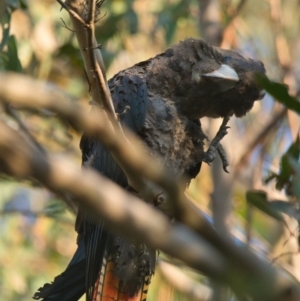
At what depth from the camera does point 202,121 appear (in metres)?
4.63

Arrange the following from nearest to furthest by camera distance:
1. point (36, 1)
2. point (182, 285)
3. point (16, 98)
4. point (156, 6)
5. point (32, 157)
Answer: point (32, 157) → point (16, 98) → point (182, 285) → point (36, 1) → point (156, 6)

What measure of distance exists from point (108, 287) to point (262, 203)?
2.53 feet

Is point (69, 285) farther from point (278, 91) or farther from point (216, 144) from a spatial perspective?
point (278, 91)

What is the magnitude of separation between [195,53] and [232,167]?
1250 mm

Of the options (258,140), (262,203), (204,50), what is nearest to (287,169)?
(262,203)

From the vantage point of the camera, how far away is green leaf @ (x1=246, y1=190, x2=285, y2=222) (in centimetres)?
232

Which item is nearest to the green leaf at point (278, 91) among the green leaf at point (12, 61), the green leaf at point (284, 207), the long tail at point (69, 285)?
the green leaf at point (284, 207)

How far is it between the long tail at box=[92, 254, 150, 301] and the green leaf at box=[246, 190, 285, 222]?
72 centimetres

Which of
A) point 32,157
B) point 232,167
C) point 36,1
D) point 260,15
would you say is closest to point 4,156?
point 32,157

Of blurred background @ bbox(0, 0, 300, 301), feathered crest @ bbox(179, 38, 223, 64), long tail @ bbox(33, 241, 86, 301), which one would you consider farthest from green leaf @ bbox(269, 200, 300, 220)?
blurred background @ bbox(0, 0, 300, 301)

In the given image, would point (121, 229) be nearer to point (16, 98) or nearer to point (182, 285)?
point (16, 98)

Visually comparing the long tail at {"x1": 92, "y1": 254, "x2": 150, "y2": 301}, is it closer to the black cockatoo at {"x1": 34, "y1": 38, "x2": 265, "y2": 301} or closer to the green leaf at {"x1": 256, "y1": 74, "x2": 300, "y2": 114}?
the black cockatoo at {"x1": 34, "y1": 38, "x2": 265, "y2": 301}

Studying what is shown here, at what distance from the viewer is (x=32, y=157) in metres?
0.87

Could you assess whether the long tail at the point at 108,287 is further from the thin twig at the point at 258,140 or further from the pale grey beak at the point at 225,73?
the thin twig at the point at 258,140
